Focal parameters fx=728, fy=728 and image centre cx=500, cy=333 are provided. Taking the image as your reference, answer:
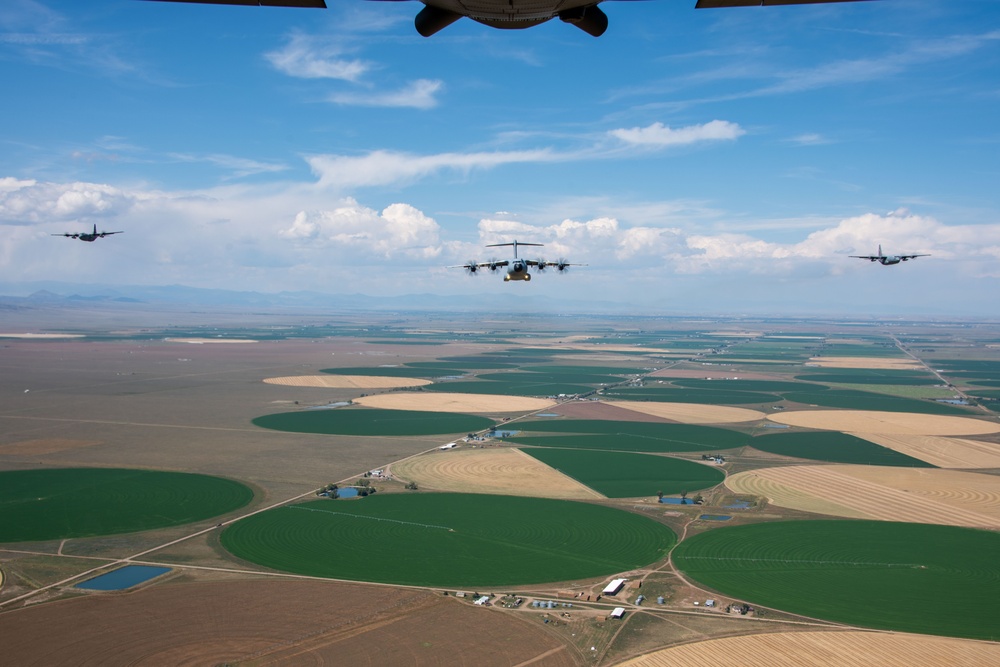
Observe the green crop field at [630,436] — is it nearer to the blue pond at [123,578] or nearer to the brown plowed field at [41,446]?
the blue pond at [123,578]

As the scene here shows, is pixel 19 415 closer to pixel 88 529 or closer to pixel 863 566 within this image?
pixel 88 529

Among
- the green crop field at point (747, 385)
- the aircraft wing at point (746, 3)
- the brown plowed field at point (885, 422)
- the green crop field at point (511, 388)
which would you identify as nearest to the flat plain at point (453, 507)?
the brown plowed field at point (885, 422)

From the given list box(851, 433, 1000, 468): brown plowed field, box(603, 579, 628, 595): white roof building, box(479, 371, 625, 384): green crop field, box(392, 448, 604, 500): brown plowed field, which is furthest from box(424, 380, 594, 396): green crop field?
box(603, 579, 628, 595): white roof building

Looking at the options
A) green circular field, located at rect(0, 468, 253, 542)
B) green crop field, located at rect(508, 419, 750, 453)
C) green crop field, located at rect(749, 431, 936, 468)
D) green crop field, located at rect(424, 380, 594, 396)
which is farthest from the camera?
green crop field, located at rect(424, 380, 594, 396)

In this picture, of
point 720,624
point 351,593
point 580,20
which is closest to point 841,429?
point 720,624

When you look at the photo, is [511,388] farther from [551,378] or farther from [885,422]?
[885,422]

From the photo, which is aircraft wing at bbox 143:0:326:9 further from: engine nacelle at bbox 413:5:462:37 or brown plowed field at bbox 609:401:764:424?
brown plowed field at bbox 609:401:764:424
